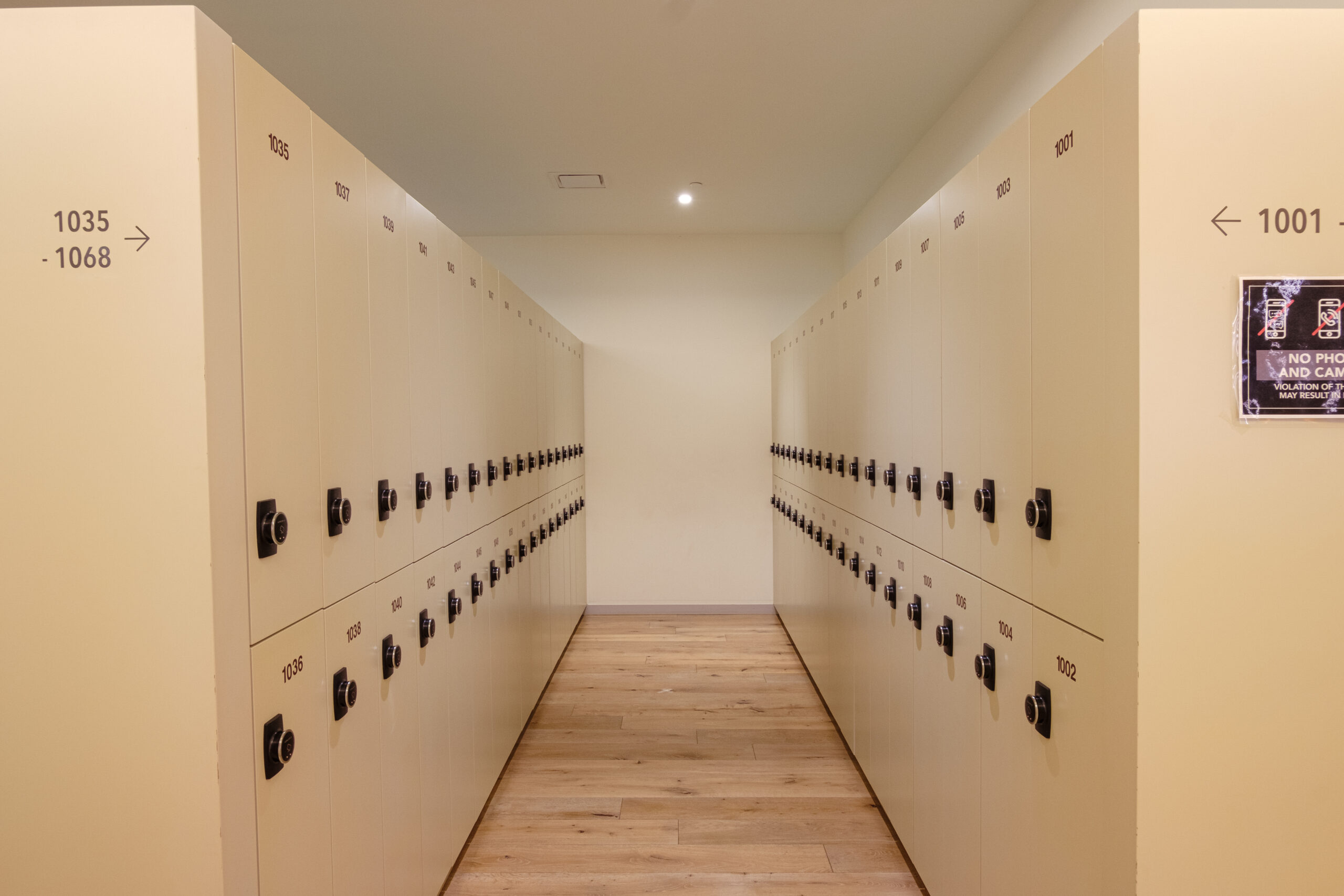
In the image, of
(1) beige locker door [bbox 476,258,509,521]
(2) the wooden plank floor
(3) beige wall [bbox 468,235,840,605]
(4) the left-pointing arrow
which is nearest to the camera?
(4) the left-pointing arrow

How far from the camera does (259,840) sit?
42.9 inches

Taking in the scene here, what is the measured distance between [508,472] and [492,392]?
40cm

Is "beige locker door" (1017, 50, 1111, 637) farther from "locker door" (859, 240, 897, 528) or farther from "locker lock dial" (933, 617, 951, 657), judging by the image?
"locker door" (859, 240, 897, 528)

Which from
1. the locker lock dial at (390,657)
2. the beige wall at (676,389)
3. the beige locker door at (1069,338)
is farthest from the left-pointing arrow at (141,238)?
the beige wall at (676,389)

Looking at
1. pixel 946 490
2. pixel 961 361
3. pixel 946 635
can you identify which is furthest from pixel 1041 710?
pixel 961 361

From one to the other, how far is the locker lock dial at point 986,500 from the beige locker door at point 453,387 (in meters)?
1.48

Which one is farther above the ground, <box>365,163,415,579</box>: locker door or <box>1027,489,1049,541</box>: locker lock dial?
<box>365,163,415,579</box>: locker door

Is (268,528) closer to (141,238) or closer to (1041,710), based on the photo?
(141,238)

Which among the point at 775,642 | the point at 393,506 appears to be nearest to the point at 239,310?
the point at 393,506

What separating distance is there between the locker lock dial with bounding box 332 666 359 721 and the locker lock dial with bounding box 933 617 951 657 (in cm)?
145

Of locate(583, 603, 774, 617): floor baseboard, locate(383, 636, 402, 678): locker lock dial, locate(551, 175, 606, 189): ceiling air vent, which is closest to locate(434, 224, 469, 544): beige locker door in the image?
locate(383, 636, 402, 678): locker lock dial

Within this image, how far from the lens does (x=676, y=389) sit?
5371 millimetres

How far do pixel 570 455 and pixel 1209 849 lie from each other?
398 centimetres

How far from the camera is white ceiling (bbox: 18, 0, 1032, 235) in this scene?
237 cm
